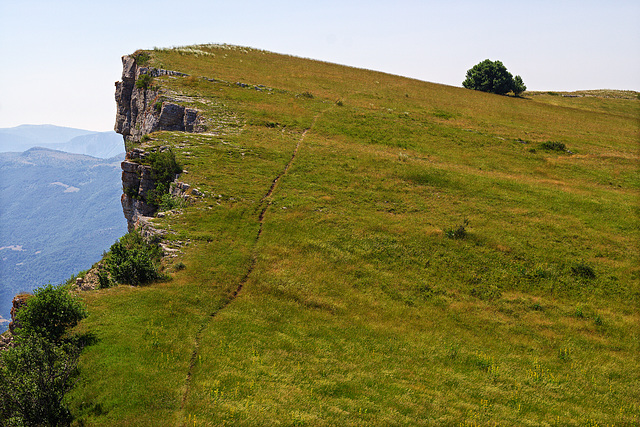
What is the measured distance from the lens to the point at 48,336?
1745 cm

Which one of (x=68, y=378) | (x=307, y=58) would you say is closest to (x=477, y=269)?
(x=68, y=378)

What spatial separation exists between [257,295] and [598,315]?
2344 cm

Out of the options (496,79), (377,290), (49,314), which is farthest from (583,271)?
(496,79)

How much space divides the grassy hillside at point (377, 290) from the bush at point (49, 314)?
51.4 inches

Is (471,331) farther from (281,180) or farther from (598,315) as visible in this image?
(281,180)

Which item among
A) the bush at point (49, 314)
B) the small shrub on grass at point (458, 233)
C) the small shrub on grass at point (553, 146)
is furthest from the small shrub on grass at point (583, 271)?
the bush at point (49, 314)

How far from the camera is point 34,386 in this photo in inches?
537

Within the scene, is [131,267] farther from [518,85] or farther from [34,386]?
[518,85]

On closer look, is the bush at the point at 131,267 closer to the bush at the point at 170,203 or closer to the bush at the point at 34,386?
the bush at the point at 170,203

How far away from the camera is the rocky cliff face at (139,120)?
37.5 meters

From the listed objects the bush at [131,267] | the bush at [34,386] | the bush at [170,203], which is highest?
the bush at [170,203]

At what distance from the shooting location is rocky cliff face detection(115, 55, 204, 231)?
37.5 metres

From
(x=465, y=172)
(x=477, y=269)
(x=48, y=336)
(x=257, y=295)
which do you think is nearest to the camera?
(x=48, y=336)

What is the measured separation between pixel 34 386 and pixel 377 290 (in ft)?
63.7
